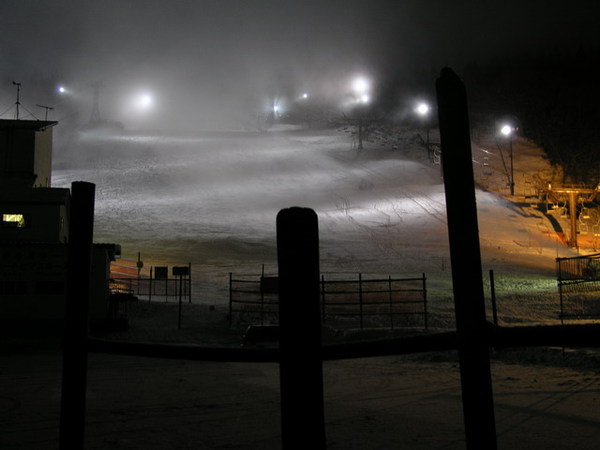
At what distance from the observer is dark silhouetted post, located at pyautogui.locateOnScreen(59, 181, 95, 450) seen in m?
2.70

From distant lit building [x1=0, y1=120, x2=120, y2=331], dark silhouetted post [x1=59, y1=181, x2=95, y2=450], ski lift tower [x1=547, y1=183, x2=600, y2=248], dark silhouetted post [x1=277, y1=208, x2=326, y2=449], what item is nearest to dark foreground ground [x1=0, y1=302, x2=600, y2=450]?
dark silhouetted post [x1=59, y1=181, x2=95, y2=450]

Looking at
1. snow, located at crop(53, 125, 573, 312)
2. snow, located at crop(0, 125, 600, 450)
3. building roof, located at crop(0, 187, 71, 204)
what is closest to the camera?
snow, located at crop(0, 125, 600, 450)

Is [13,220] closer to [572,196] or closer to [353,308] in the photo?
[353,308]

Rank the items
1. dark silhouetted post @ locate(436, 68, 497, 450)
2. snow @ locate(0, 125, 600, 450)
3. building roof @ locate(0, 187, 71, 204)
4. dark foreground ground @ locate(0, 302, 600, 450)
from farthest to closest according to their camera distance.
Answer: building roof @ locate(0, 187, 71, 204) < snow @ locate(0, 125, 600, 450) < dark foreground ground @ locate(0, 302, 600, 450) < dark silhouetted post @ locate(436, 68, 497, 450)

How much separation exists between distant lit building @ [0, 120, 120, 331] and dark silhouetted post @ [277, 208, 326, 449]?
429 inches

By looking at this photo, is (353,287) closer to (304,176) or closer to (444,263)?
(444,263)

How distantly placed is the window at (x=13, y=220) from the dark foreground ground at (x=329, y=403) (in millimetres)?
12048

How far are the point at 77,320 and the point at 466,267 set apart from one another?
6.66 feet

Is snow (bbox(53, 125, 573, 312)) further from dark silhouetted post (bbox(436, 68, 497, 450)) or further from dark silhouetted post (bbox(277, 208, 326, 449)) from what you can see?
dark silhouetted post (bbox(436, 68, 497, 450))

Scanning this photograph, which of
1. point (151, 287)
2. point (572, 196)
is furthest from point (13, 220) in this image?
point (572, 196)

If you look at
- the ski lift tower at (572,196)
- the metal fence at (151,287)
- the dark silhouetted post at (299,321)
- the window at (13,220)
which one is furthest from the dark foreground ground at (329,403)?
the ski lift tower at (572,196)

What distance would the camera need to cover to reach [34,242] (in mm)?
19656

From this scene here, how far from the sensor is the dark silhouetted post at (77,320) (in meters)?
2.70

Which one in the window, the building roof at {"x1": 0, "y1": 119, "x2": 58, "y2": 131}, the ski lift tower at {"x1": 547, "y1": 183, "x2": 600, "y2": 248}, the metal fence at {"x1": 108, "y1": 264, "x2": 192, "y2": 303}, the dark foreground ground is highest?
the building roof at {"x1": 0, "y1": 119, "x2": 58, "y2": 131}
